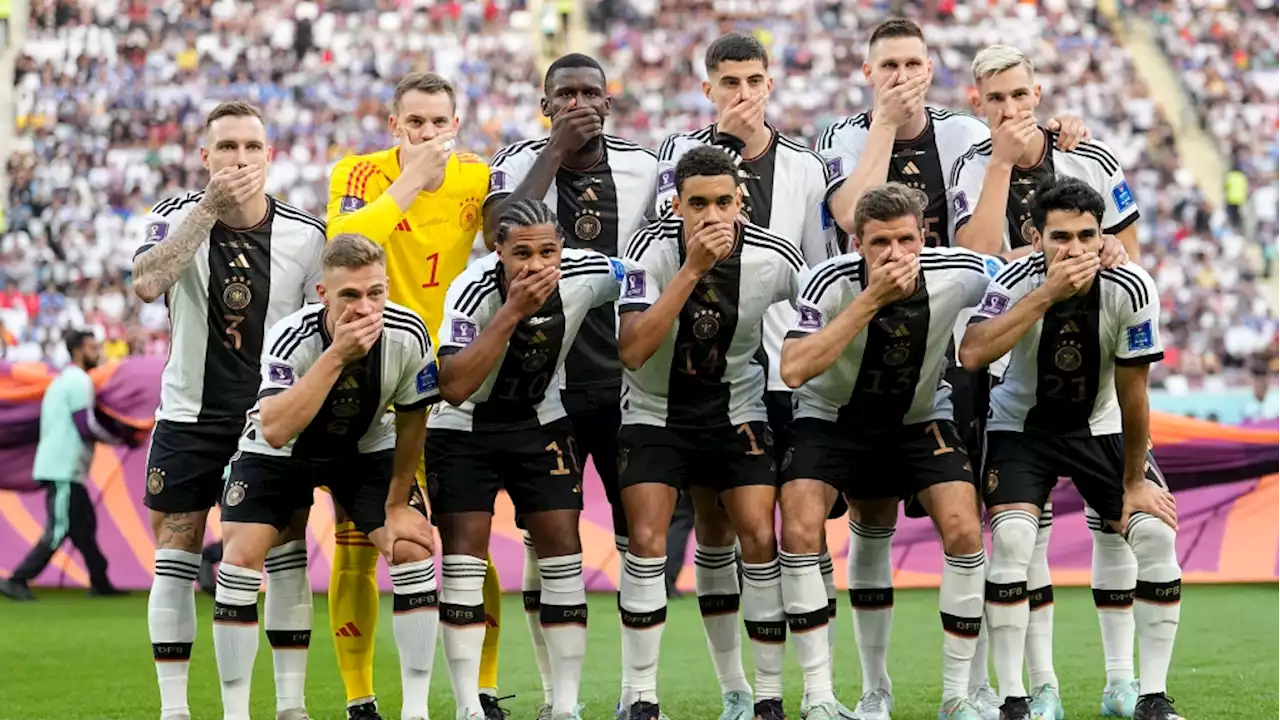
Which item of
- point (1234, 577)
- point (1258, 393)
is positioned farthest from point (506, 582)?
point (1258, 393)

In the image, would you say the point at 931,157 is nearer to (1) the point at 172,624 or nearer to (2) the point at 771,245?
(2) the point at 771,245

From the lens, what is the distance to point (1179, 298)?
955 inches

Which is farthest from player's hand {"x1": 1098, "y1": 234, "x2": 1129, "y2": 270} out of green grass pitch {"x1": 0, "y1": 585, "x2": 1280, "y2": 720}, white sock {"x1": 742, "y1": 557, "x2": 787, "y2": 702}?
green grass pitch {"x1": 0, "y1": 585, "x2": 1280, "y2": 720}

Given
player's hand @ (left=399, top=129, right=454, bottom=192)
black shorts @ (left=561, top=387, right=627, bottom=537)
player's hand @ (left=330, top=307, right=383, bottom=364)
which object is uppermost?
player's hand @ (left=399, top=129, right=454, bottom=192)

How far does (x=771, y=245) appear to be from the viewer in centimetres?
664

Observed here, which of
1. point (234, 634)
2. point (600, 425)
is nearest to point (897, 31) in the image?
point (600, 425)

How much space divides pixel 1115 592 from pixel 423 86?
3477 mm

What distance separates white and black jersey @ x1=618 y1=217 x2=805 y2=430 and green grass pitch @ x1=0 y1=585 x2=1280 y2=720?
1343mm

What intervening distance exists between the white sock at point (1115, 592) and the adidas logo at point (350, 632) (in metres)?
2.98

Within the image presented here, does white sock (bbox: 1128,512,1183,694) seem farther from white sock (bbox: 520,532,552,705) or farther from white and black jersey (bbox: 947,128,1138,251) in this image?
white sock (bbox: 520,532,552,705)

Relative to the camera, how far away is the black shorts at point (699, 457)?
6.54m

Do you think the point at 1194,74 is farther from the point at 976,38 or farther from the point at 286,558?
the point at 286,558

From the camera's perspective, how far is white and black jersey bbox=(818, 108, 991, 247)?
7.38 meters

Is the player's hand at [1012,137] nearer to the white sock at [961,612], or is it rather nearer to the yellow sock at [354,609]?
the white sock at [961,612]
